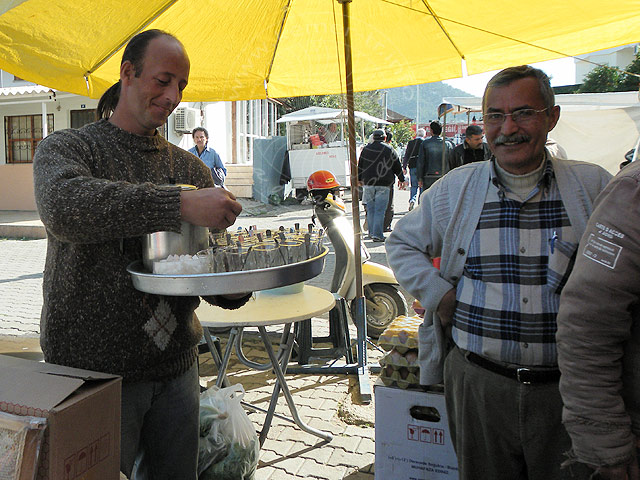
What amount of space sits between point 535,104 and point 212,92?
2.46 m

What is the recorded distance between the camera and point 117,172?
1444 mm

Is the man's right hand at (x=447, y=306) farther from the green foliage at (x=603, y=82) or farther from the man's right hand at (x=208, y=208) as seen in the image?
the green foliage at (x=603, y=82)

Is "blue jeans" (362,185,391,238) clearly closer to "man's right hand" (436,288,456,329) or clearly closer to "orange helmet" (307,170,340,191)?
"orange helmet" (307,170,340,191)

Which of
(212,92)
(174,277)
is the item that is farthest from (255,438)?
(212,92)

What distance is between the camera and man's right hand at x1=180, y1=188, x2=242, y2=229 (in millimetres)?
1202

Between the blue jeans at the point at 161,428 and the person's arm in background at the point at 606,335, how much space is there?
1.11 metres

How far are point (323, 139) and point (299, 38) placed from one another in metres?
3.06

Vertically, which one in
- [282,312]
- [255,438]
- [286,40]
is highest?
[286,40]

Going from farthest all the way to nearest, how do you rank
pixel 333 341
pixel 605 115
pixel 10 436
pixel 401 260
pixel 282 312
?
pixel 605 115 → pixel 333 341 → pixel 282 312 → pixel 401 260 → pixel 10 436

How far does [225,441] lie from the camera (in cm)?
233

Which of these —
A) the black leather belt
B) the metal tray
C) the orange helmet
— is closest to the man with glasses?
the black leather belt

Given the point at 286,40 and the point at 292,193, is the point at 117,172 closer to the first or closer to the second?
the point at 286,40

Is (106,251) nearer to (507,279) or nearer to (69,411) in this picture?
(69,411)

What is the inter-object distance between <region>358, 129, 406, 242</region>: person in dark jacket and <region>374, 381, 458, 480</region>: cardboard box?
12.1 feet
